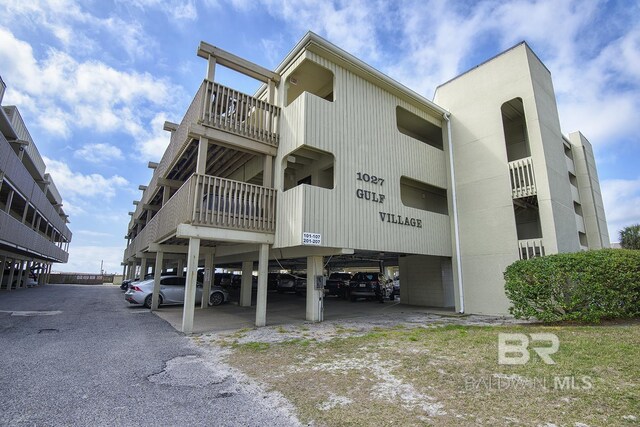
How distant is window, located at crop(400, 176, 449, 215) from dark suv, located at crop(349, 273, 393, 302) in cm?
492

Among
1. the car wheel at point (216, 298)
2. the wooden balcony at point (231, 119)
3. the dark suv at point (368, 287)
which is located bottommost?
the car wheel at point (216, 298)

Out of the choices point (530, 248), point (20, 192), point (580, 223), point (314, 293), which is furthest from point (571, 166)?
point (20, 192)

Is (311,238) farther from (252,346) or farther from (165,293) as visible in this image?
(165,293)

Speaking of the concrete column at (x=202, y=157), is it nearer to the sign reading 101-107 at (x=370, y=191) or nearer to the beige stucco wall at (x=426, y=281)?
the sign reading 101-107 at (x=370, y=191)

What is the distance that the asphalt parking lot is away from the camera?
149 inches

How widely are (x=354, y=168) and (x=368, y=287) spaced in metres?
9.08

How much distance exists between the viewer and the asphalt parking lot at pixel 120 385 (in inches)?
149

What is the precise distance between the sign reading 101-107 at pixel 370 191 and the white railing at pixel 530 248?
16.6 feet

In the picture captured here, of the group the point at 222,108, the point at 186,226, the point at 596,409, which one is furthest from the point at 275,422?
the point at 222,108

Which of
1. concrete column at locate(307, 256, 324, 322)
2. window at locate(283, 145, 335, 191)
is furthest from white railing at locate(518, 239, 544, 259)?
window at locate(283, 145, 335, 191)

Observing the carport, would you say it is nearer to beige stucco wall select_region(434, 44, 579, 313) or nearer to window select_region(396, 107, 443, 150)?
beige stucco wall select_region(434, 44, 579, 313)

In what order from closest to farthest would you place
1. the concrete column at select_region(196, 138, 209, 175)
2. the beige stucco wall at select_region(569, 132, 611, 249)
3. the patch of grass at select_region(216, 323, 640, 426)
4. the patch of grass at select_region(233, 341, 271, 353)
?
the patch of grass at select_region(216, 323, 640, 426)
the patch of grass at select_region(233, 341, 271, 353)
the concrete column at select_region(196, 138, 209, 175)
the beige stucco wall at select_region(569, 132, 611, 249)

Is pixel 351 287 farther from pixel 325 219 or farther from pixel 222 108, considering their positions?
pixel 222 108

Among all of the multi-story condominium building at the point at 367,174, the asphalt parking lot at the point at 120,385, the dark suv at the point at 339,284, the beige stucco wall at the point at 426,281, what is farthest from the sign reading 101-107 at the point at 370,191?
the dark suv at the point at 339,284
